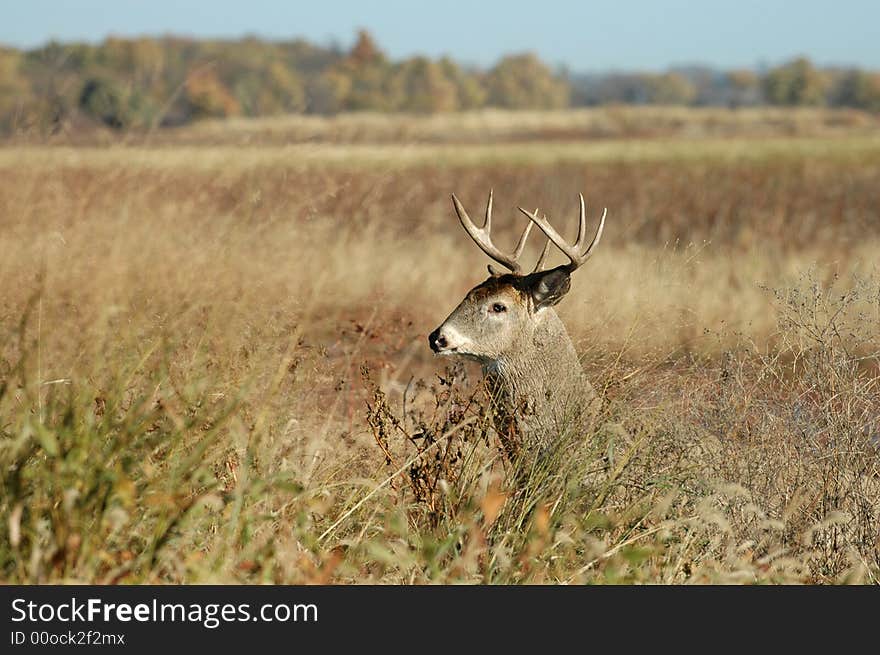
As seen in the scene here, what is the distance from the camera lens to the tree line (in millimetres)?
8984

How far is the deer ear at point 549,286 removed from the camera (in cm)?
573

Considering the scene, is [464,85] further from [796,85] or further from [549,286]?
[549,286]

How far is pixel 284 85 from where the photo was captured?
155 feet

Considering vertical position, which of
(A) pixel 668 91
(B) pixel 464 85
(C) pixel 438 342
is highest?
(C) pixel 438 342

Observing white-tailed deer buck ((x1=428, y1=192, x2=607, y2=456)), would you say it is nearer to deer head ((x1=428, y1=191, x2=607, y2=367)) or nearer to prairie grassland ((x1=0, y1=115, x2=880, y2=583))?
deer head ((x1=428, y1=191, x2=607, y2=367))

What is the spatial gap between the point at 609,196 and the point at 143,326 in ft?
72.0

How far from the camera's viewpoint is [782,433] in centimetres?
499

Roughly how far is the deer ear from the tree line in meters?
3.51

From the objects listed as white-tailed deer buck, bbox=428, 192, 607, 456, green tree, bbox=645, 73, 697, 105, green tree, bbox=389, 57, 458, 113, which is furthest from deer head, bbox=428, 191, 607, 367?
green tree, bbox=645, 73, 697, 105

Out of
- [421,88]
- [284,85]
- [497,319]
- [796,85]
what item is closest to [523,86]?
[421,88]

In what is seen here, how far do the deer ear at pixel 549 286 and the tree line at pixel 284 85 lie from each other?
351 cm

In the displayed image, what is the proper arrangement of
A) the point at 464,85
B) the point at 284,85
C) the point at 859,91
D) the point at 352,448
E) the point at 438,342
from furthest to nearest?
the point at 859,91, the point at 464,85, the point at 284,85, the point at 438,342, the point at 352,448

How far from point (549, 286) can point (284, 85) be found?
43053 millimetres
